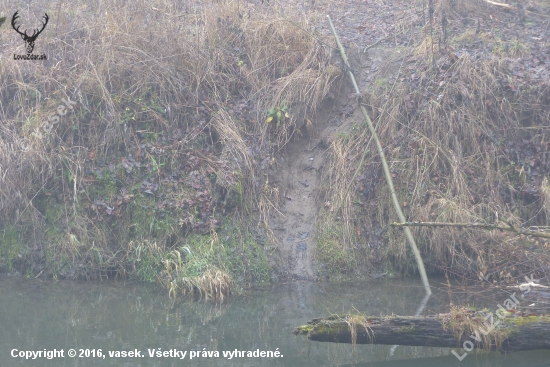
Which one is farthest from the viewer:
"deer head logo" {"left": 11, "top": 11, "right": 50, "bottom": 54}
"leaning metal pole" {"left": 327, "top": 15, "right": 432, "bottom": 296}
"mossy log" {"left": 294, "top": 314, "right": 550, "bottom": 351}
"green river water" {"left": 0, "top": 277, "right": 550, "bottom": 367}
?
"deer head logo" {"left": 11, "top": 11, "right": 50, "bottom": 54}

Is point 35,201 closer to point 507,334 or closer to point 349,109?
point 349,109

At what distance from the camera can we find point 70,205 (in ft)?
28.0

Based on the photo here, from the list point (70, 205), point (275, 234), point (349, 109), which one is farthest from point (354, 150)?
point (70, 205)

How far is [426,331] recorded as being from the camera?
523 centimetres

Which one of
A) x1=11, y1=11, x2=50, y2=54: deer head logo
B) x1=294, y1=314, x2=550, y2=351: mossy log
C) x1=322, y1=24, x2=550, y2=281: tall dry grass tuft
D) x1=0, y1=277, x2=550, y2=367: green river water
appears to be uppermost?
x1=11, y1=11, x2=50, y2=54: deer head logo

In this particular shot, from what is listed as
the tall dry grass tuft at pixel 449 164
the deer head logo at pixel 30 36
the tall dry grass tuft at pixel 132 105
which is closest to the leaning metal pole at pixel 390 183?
the tall dry grass tuft at pixel 449 164

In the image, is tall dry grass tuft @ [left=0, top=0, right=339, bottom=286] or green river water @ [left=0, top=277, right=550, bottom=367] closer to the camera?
green river water @ [left=0, top=277, right=550, bottom=367]

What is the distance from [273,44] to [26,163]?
4.55m

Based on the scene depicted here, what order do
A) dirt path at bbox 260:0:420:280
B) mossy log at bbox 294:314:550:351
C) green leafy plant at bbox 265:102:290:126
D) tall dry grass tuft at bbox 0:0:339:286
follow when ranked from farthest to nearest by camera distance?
green leafy plant at bbox 265:102:290:126 → dirt path at bbox 260:0:420:280 → tall dry grass tuft at bbox 0:0:339:286 → mossy log at bbox 294:314:550:351

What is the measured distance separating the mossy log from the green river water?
33 centimetres

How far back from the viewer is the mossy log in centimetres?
514

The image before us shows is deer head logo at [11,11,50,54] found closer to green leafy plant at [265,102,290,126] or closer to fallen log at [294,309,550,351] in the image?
green leafy plant at [265,102,290,126]

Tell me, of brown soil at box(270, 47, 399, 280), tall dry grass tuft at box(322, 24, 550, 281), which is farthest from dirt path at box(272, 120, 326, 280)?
tall dry grass tuft at box(322, 24, 550, 281)

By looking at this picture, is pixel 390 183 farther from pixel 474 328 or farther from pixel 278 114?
pixel 474 328
